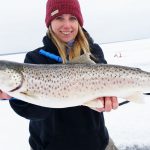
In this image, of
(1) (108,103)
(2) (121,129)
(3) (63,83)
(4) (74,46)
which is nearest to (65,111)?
(3) (63,83)

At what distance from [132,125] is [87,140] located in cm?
296

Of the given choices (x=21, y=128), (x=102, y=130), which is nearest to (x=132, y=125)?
(x=21, y=128)

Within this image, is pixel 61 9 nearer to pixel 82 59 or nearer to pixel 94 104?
pixel 82 59

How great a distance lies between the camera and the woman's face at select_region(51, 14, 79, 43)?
11.3 ft

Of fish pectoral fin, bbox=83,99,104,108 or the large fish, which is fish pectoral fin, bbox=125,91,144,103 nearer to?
the large fish

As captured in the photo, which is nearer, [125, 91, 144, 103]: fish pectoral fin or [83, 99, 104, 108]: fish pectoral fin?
[83, 99, 104, 108]: fish pectoral fin

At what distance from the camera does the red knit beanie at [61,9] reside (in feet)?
11.6

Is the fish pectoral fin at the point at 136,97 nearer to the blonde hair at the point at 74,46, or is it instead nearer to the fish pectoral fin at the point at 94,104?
the fish pectoral fin at the point at 94,104

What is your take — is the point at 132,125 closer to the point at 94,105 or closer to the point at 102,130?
the point at 102,130

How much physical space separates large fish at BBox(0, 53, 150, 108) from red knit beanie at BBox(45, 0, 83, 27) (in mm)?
654

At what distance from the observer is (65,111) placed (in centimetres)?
326

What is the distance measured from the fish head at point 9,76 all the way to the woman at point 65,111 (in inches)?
4.9

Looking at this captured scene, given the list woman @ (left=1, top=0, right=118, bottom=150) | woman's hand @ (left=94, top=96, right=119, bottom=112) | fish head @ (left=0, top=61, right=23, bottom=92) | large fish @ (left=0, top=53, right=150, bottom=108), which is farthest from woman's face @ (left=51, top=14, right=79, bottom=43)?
woman's hand @ (left=94, top=96, right=119, bottom=112)

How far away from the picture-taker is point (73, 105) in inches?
121
